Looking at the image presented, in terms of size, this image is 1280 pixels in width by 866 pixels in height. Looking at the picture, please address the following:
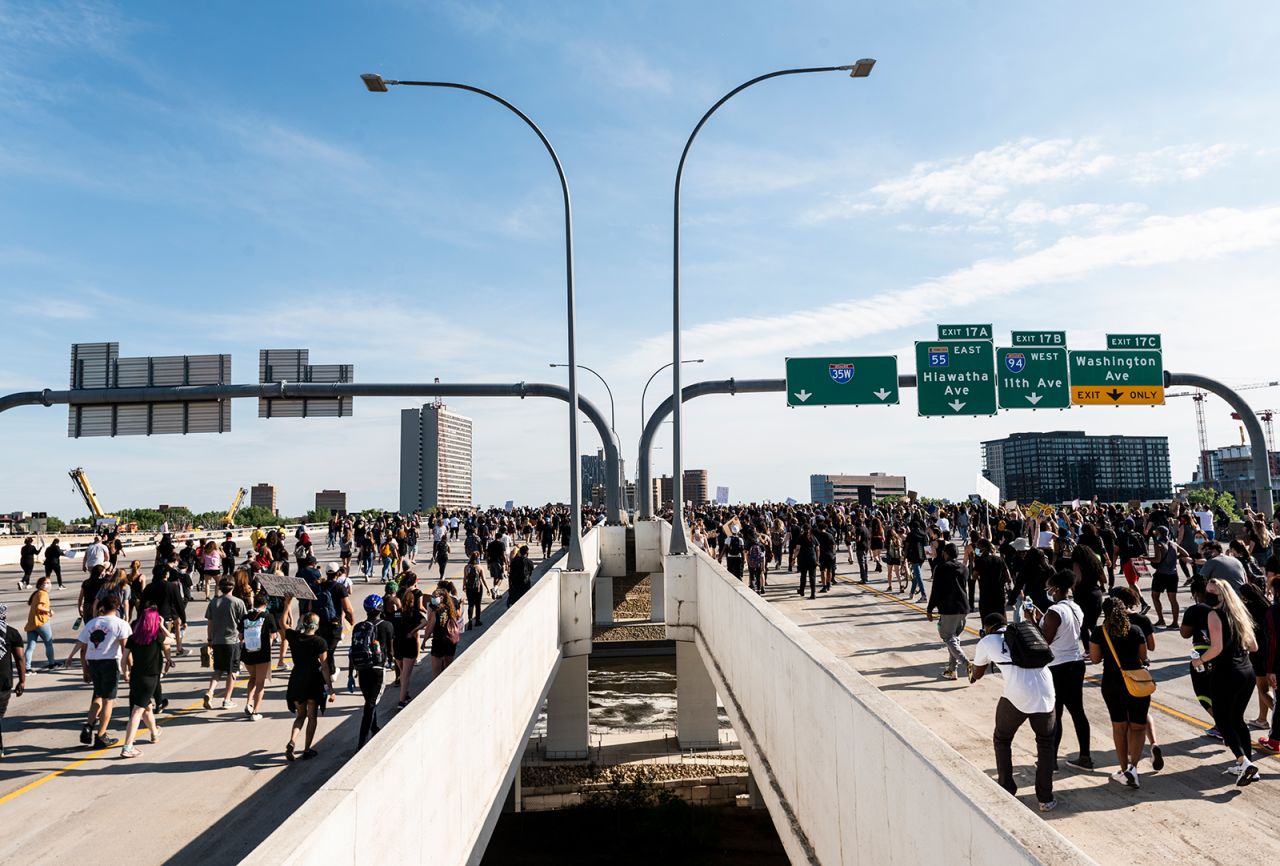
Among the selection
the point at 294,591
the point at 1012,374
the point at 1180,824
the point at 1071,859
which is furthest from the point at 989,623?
the point at 1012,374

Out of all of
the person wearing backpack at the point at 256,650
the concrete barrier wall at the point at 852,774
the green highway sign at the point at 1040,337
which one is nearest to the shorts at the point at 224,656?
the person wearing backpack at the point at 256,650

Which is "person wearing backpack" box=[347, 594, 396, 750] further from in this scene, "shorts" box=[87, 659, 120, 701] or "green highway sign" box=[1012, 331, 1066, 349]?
"green highway sign" box=[1012, 331, 1066, 349]

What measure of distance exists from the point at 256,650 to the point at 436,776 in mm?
7395

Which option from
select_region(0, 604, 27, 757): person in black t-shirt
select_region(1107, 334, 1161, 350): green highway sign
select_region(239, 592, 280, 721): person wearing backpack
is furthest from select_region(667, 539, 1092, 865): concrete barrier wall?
select_region(1107, 334, 1161, 350): green highway sign

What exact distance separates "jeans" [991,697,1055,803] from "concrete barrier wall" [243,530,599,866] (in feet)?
14.2

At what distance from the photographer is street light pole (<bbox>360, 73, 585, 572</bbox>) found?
49.1 ft

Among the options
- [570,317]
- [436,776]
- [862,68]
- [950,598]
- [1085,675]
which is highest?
[862,68]

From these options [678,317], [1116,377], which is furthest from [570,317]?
[1116,377]

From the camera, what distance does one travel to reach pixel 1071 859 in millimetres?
2936

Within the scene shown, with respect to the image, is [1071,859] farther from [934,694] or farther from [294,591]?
[294,591]

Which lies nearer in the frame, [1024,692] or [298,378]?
[1024,692]

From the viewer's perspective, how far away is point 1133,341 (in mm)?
27562

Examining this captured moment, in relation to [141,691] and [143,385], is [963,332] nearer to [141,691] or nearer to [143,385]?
[141,691]

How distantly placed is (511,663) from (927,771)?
572 centimetres
